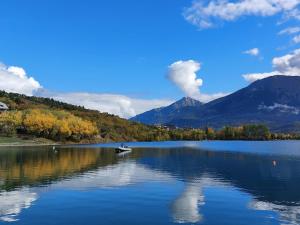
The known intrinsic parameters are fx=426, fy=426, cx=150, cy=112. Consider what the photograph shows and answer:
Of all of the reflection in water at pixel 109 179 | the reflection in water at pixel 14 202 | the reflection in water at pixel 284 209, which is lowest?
the reflection in water at pixel 284 209

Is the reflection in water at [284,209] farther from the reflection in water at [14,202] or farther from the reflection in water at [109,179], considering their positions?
the reflection in water at [14,202]

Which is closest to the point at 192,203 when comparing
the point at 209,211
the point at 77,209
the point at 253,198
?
the point at 209,211

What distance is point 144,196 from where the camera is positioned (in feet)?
214

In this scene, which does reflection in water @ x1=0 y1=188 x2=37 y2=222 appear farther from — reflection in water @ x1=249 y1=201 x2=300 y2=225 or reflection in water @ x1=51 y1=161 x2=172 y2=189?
reflection in water @ x1=249 y1=201 x2=300 y2=225

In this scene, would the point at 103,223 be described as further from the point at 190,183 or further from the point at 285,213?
the point at 190,183

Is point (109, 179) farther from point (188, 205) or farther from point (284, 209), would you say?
point (284, 209)

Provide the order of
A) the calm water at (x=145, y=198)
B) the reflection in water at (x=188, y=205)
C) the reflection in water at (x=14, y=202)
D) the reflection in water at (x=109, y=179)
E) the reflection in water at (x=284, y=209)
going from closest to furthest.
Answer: the reflection in water at (x=284, y=209) < the reflection in water at (x=188, y=205) < the calm water at (x=145, y=198) < the reflection in water at (x=14, y=202) < the reflection in water at (x=109, y=179)

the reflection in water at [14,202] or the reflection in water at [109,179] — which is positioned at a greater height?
the reflection in water at [109,179]

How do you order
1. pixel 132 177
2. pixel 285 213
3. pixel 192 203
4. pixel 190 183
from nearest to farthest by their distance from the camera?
pixel 285 213 < pixel 192 203 < pixel 190 183 < pixel 132 177

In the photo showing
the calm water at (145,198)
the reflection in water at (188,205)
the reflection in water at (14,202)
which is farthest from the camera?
the reflection in water at (14,202)

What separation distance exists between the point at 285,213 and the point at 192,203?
41.5 feet

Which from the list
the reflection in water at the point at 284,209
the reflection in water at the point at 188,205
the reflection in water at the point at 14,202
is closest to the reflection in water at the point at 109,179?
the reflection in water at the point at 14,202

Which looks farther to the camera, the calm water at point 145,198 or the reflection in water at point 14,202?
the reflection in water at point 14,202

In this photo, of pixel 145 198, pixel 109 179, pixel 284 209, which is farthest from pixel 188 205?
pixel 109 179
